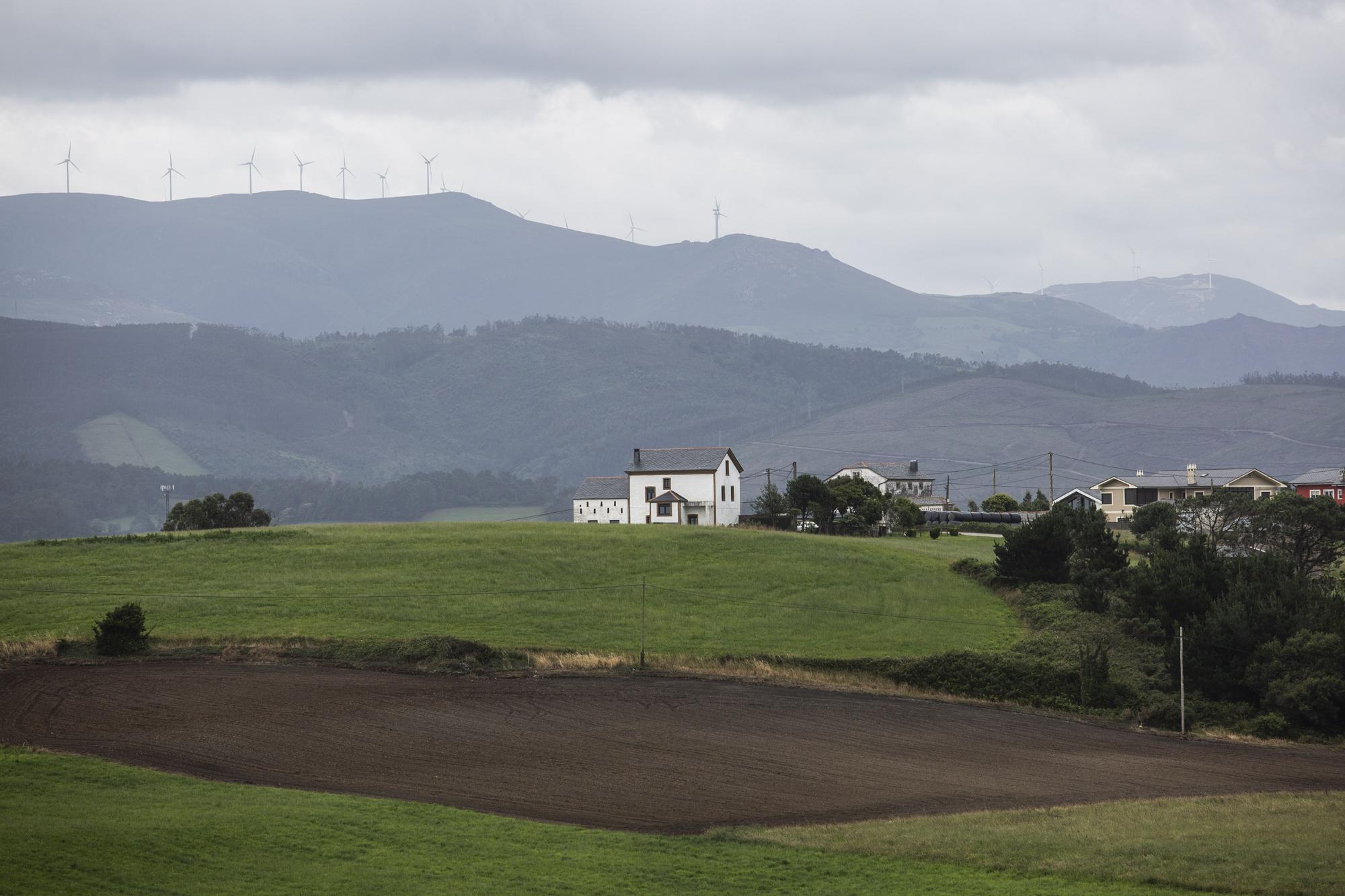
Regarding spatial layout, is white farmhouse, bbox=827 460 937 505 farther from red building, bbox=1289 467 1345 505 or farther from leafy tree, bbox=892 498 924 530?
leafy tree, bbox=892 498 924 530

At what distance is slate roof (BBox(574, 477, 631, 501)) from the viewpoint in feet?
336

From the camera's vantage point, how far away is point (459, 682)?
4294cm

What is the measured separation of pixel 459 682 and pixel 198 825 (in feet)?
60.5

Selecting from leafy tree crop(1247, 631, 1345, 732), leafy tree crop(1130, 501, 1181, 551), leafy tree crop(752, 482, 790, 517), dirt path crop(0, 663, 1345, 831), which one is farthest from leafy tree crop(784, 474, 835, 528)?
dirt path crop(0, 663, 1345, 831)

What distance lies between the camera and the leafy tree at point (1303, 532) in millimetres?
65875

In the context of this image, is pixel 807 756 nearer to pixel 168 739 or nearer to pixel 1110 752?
pixel 1110 752

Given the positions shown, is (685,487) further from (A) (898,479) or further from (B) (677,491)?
(A) (898,479)

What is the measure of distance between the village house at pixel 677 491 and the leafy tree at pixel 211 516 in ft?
79.9

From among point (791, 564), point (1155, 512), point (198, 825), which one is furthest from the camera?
point (1155, 512)

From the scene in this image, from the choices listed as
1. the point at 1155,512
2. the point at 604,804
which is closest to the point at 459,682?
the point at 604,804

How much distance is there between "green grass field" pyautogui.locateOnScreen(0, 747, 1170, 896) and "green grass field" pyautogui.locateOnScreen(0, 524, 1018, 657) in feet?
68.2

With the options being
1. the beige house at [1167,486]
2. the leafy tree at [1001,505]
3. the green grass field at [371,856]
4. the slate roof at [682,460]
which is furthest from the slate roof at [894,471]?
the green grass field at [371,856]

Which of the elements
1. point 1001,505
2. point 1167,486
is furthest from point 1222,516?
point 1167,486

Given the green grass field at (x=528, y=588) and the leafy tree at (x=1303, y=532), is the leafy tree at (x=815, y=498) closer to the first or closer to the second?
the green grass field at (x=528, y=588)
